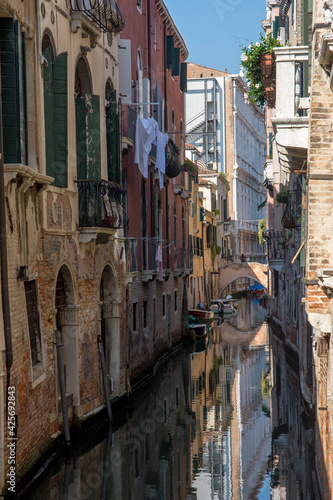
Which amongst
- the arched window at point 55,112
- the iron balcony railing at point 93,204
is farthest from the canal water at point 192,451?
the arched window at point 55,112

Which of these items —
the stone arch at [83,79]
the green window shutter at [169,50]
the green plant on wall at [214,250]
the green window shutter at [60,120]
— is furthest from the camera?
the green plant on wall at [214,250]

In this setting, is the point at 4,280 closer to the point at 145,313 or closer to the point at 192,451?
the point at 192,451

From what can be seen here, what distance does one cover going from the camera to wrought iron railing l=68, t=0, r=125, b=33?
13562 mm

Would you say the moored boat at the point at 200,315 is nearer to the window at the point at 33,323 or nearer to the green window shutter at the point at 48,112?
the green window shutter at the point at 48,112

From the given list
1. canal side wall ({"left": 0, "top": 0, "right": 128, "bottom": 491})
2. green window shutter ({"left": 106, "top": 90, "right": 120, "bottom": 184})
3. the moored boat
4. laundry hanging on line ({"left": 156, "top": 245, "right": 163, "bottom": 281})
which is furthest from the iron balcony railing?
the moored boat

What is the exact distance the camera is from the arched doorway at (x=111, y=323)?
16.0 m

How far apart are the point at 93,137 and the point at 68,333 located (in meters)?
3.43

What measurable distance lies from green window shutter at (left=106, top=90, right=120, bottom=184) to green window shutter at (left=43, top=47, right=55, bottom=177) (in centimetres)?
311

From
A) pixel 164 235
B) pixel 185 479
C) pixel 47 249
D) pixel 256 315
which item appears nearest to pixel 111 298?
pixel 47 249

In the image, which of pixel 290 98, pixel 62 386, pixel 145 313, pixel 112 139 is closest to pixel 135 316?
pixel 145 313

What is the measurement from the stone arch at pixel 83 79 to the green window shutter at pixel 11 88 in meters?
4.16

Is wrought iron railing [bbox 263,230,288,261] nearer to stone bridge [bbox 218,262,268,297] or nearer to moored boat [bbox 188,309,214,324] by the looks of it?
moored boat [bbox 188,309,214,324]

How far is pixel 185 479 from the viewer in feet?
37.4

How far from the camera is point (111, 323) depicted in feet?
53.0
